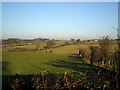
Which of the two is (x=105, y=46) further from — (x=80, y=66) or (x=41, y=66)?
(x=41, y=66)

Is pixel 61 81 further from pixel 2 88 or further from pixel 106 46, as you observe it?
pixel 106 46

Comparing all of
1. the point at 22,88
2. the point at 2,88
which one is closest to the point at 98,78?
the point at 22,88

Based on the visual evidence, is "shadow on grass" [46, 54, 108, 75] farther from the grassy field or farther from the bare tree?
the bare tree

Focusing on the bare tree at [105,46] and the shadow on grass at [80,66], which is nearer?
the shadow on grass at [80,66]

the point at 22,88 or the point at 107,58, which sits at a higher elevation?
the point at 22,88

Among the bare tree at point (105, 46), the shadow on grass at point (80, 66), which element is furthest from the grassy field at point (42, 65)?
the bare tree at point (105, 46)

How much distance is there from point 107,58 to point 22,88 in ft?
56.8

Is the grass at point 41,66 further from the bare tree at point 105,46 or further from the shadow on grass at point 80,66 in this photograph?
the bare tree at point 105,46

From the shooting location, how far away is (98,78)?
8.02 feet

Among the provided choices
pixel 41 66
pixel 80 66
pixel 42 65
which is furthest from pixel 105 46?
pixel 42 65

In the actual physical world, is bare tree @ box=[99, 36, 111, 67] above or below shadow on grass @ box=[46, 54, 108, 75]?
above

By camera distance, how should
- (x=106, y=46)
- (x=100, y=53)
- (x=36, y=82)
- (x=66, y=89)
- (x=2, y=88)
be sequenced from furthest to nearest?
(x=100, y=53)
(x=106, y=46)
(x=2, y=88)
(x=36, y=82)
(x=66, y=89)

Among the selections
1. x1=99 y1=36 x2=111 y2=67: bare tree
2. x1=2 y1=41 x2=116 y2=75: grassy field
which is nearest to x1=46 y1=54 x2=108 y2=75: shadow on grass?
x1=2 y1=41 x2=116 y2=75: grassy field

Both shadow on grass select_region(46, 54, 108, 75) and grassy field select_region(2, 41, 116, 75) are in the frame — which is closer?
shadow on grass select_region(46, 54, 108, 75)
